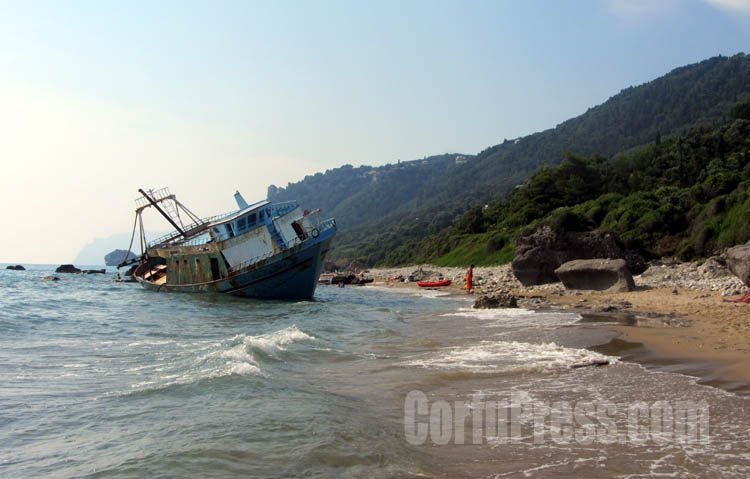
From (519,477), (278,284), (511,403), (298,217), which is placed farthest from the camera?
(298,217)

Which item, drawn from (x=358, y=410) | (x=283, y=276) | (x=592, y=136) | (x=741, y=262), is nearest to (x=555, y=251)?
(x=741, y=262)

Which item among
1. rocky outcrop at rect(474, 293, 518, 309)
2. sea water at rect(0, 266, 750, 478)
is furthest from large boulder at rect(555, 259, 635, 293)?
sea water at rect(0, 266, 750, 478)

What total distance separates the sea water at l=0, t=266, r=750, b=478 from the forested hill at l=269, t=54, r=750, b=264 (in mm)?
82449

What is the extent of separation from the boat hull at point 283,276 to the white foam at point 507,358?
17037 millimetres

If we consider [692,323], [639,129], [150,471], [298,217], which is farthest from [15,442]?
[639,129]

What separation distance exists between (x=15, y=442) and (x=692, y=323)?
47.0 feet

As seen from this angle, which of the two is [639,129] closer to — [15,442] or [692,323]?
[692,323]

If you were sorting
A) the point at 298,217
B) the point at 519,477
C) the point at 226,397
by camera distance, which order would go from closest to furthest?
the point at 519,477 < the point at 226,397 < the point at 298,217

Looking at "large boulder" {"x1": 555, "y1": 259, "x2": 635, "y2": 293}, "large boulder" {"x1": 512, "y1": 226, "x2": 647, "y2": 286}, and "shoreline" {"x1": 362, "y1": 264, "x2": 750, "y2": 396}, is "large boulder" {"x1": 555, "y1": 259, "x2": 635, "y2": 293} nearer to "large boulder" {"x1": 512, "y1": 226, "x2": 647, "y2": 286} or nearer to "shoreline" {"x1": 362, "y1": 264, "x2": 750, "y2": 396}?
"shoreline" {"x1": 362, "y1": 264, "x2": 750, "y2": 396}

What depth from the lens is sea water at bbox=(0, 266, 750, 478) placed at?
5.27 meters

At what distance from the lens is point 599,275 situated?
936 inches

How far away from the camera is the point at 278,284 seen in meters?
28.7

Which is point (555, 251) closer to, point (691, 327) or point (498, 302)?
point (498, 302)

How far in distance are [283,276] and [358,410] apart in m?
21.7
